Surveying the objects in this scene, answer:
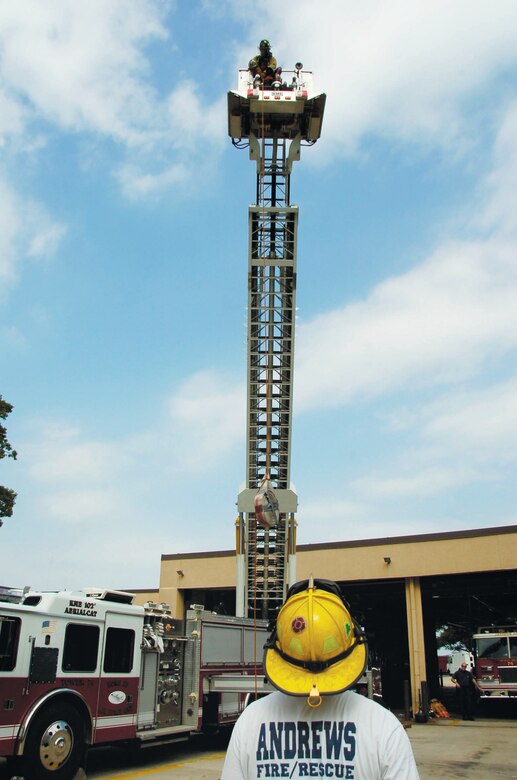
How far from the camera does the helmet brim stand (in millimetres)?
2186

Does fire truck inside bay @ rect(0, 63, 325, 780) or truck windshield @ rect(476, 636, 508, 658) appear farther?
truck windshield @ rect(476, 636, 508, 658)

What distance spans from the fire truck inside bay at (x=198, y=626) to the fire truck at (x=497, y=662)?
7465 millimetres

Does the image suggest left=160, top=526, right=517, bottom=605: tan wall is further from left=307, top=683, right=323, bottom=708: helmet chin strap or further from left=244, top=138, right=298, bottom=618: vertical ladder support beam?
left=307, top=683, right=323, bottom=708: helmet chin strap

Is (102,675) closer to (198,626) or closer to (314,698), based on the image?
(198,626)

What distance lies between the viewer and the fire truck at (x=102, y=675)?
7.50 meters

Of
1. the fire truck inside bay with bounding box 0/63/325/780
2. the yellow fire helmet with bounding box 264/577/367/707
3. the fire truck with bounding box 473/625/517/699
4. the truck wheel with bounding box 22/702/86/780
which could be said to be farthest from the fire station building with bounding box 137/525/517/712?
the yellow fire helmet with bounding box 264/577/367/707

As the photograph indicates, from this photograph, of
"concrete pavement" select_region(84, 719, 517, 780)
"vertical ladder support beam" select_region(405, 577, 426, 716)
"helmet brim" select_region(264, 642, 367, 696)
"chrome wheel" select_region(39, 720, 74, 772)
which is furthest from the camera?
"vertical ladder support beam" select_region(405, 577, 426, 716)

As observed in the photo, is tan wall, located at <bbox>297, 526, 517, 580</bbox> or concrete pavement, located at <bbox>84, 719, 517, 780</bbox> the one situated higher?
tan wall, located at <bbox>297, 526, 517, 580</bbox>

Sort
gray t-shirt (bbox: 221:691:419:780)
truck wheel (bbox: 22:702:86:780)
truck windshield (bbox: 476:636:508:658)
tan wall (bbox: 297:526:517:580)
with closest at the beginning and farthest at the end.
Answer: gray t-shirt (bbox: 221:691:419:780), truck wheel (bbox: 22:702:86:780), truck windshield (bbox: 476:636:508:658), tan wall (bbox: 297:526:517:580)

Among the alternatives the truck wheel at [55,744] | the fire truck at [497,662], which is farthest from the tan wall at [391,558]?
the truck wheel at [55,744]

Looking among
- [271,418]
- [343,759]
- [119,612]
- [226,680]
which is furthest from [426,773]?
[343,759]

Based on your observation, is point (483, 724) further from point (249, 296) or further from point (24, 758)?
point (24, 758)

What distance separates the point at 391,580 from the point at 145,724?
1372 cm

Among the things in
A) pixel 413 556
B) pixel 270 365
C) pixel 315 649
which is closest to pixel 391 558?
pixel 413 556
